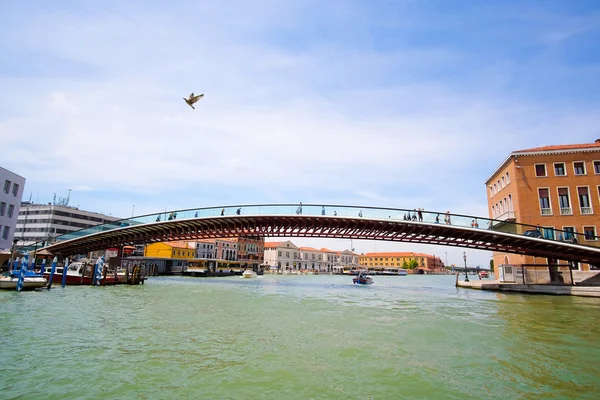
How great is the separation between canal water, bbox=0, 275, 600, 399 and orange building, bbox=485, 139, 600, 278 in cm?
2042

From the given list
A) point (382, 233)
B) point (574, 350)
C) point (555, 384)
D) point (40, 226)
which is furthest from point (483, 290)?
point (40, 226)

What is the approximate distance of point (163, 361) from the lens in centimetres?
700

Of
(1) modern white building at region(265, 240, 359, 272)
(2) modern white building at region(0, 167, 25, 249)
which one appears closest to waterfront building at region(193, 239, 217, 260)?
(1) modern white building at region(265, 240, 359, 272)

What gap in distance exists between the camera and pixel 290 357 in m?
7.49

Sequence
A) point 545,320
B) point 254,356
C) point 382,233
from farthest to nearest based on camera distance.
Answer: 1. point 382,233
2. point 545,320
3. point 254,356

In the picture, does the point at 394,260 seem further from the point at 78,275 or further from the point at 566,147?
the point at 78,275

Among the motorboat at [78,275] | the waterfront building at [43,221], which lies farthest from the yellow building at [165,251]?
the motorboat at [78,275]

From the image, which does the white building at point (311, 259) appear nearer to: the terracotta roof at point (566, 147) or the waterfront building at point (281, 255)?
the waterfront building at point (281, 255)

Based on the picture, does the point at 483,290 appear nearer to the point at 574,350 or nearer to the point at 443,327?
the point at 443,327

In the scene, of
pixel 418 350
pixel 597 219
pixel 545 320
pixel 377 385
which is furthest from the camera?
pixel 597 219

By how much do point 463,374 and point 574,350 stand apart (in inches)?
159

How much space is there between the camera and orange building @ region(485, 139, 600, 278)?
29641 millimetres

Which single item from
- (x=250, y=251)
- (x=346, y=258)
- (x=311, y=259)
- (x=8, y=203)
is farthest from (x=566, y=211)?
(x=346, y=258)

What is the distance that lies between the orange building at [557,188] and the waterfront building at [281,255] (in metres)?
84.5
